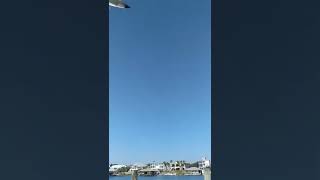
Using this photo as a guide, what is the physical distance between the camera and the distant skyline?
8617mm

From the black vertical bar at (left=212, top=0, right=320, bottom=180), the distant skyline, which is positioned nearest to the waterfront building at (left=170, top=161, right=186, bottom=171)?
the distant skyline

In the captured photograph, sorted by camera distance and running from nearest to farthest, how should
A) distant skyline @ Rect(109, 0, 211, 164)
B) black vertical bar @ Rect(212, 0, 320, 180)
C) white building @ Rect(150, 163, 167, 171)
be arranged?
black vertical bar @ Rect(212, 0, 320, 180) → distant skyline @ Rect(109, 0, 211, 164) → white building @ Rect(150, 163, 167, 171)

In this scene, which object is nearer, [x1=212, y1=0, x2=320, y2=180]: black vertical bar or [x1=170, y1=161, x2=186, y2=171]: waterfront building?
[x1=212, y1=0, x2=320, y2=180]: black vertical bar

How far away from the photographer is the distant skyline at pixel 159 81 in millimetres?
8617

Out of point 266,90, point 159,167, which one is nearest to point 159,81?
point 159,167

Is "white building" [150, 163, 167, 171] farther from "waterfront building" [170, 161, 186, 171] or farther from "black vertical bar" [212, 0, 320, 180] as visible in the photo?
"black vertical bar" [212, 0, 320, 180]

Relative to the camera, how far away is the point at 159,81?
1022 cm

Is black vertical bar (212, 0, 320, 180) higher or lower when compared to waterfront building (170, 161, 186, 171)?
higher

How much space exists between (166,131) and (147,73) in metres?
2.52
